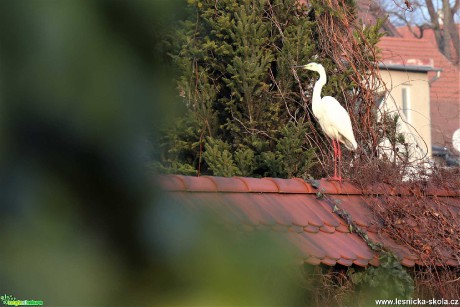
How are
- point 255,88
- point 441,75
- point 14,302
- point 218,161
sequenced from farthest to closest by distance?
point 441,75
point 255,88
point 218,161
point 14,302

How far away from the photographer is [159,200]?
3.85ft

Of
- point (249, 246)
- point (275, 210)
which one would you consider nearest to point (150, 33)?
point (249, 246)

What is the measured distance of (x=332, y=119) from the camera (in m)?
7.89

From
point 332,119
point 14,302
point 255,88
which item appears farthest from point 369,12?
point 14,302

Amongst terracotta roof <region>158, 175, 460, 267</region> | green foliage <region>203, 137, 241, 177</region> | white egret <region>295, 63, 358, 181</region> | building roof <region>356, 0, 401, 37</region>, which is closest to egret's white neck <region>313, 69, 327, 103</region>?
white egret <region>295, 63, 358, 181</region>

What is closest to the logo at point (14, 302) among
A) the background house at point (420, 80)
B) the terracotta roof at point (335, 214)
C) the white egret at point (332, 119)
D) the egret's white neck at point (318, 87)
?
the terracotta roof at point (335, 214)

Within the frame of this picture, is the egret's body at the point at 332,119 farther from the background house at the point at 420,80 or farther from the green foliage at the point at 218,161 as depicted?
the background house at the point at 420,80

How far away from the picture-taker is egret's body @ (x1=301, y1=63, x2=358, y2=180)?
7948 millimetres

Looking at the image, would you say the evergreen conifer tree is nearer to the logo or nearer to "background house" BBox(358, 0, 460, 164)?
"background house" BBox(358, 0, 460, 164)

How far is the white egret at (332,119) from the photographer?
7.95m

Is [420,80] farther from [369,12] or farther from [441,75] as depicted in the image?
[441,75]

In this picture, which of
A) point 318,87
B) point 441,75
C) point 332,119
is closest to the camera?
point 332,119

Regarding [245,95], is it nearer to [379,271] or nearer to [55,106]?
[379,271]

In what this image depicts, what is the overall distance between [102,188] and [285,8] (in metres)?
7.75
